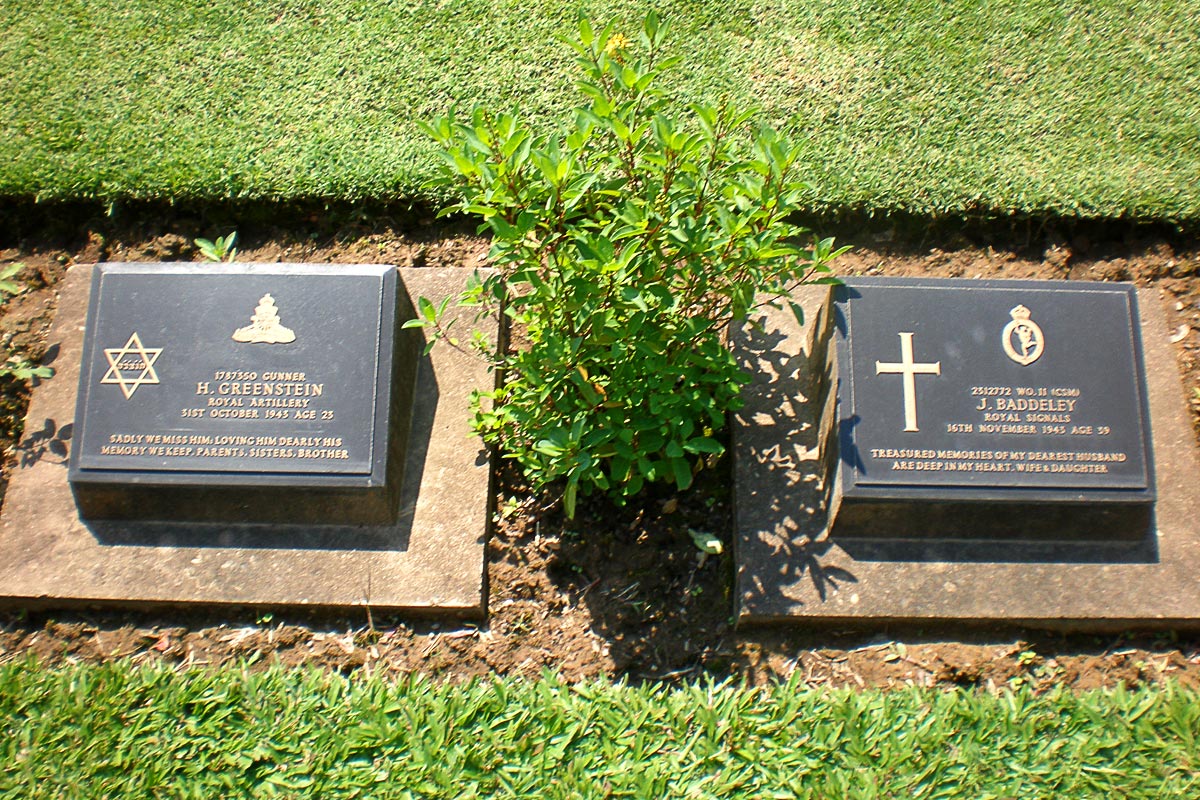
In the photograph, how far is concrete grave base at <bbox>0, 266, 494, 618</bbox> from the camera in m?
3.13

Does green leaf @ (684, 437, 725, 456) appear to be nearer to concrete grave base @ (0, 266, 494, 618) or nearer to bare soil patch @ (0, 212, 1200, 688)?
bare soil patch @ (0, 212, 1200, 688)

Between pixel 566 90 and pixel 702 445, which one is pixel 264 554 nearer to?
pixel 702 445

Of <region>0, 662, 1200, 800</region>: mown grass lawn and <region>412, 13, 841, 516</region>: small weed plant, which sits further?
<region>0, 662, 1200, 800</region>: mown grass lawn

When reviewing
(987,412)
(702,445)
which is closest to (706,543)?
(702,445)

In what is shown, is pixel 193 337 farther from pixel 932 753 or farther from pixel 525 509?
pixel 932 753

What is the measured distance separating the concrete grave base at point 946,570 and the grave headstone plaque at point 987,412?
7 cm

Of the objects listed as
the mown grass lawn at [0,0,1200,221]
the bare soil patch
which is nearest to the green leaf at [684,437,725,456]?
the bare soil patch

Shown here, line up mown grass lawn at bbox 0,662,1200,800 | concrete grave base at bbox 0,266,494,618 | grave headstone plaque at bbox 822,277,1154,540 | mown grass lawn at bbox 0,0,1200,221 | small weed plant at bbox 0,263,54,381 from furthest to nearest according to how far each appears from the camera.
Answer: mown grass lawn at bbox 0,0,1200,221 < small weed plant at bbox 0,263,54,381 < concrete grave base at bbox 0,266,494,618 < grave headstone plaque at bbox 822,277,1154,540 < mown grass lawn at bbox 0,662,1200,800

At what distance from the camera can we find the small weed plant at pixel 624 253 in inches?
101

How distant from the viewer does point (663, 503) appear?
11.2ft

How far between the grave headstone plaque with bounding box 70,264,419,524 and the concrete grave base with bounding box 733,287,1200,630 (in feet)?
4.27

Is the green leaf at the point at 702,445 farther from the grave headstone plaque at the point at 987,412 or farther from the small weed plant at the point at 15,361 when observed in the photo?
the small weed plant at the point at 15,361

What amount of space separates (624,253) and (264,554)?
164cm

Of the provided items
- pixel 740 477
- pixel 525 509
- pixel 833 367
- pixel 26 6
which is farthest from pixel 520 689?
pixel 26 6
